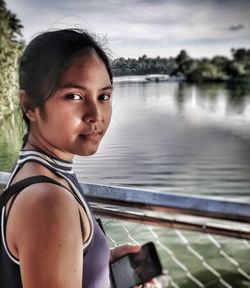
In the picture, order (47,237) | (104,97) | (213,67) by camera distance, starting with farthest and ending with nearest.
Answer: (213,67), (104,97), (47,237)

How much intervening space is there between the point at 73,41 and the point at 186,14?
10.5 ft

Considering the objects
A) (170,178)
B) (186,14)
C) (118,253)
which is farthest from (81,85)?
(170,178)

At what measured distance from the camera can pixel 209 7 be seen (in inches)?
123

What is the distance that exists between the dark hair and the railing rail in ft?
1.00

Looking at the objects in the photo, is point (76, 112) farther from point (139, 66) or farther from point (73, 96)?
point (139, 66)

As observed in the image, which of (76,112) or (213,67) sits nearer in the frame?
(76,112)

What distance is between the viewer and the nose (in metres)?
0.50

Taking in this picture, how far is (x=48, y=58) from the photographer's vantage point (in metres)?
0.50

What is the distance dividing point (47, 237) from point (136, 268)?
1.09ft

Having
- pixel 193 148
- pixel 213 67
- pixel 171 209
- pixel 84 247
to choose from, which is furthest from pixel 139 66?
pixel 193 148

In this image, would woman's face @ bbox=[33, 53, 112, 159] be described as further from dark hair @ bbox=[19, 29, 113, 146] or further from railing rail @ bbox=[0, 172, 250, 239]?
railing rail @ bbox=[0, 172, 250, 239]

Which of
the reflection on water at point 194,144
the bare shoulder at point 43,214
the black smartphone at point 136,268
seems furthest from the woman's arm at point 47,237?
the reflection on water at point 194,144

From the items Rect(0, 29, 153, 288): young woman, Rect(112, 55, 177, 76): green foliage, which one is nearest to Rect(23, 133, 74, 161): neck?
Rect(0, 29, 153, 288): young woman

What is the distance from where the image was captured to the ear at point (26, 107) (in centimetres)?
52
